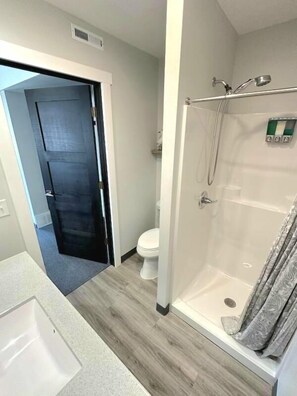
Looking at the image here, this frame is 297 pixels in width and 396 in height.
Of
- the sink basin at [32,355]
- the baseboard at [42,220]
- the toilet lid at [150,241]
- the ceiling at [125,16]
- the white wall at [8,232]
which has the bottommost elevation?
the baseboard at [42,220]

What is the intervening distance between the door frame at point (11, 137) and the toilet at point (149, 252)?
568mm

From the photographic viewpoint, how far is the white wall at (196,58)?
1058mm

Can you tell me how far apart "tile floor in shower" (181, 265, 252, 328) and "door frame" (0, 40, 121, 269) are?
4.18ft

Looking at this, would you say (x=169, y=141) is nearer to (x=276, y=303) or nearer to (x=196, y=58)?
(x=196, y=58)

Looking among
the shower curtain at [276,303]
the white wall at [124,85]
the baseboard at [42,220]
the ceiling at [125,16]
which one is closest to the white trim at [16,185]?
the white wall at [124,85]

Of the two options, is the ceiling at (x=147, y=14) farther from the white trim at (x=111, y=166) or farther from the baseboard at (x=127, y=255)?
the baseboard at (x=127, y=255)

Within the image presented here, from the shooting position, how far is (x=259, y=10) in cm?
132

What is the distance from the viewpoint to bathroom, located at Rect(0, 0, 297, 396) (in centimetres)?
111

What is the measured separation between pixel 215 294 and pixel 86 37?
2.58 meters

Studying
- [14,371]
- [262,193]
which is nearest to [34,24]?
[14,371]

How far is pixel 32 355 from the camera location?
799 millimetres

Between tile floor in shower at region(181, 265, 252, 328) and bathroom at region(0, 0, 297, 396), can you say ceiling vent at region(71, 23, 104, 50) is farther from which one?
tile floor in shower at region(181, 265, 252, 328)

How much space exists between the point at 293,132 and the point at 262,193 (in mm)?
580

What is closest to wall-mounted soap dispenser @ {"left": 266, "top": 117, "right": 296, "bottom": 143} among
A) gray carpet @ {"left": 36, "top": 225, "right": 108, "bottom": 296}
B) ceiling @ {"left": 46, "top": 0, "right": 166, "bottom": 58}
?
ceiling @ {"left": 46, "top": 0, "right": 166, "bottom": 58}
